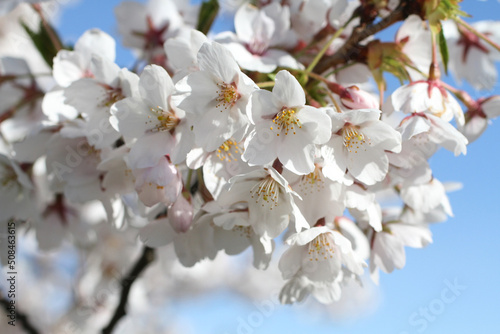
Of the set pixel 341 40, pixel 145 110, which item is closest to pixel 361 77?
pixel 341 40

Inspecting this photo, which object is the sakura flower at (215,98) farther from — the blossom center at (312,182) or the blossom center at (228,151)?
the blossom center at (312,182)

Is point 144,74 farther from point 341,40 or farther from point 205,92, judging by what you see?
point 341,40

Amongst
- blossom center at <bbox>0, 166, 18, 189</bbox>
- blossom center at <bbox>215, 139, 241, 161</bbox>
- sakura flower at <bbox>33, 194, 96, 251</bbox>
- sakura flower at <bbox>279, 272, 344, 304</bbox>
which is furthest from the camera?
sakura flower at <bbox>33, 194, 96, 251</bbox>

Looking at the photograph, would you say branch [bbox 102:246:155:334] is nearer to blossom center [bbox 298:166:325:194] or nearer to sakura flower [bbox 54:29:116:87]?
sakura flower [bbox 54:29:116:87]

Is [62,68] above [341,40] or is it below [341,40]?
below

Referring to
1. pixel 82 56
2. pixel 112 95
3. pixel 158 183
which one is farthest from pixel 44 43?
pixel 158 183

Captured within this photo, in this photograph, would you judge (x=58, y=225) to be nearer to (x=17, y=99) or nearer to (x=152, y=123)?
(x=17, y=99)

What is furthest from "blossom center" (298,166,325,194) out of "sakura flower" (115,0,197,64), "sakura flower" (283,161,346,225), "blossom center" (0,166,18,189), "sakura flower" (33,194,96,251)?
"sakura flower" (33,194,96,251)

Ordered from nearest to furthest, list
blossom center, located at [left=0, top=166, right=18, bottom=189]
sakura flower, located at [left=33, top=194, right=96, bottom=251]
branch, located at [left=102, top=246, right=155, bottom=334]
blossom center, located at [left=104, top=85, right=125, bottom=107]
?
blossom center, located at [left=104, top=85, right=125, bottom=107], blossom center, located at [left=0, top=166, right=18, bottom=189], sakura flower, located at [left=33, top=194, right=96, bottom=251], branch, located at [left=102, top=246, right=155, bottom=334]
